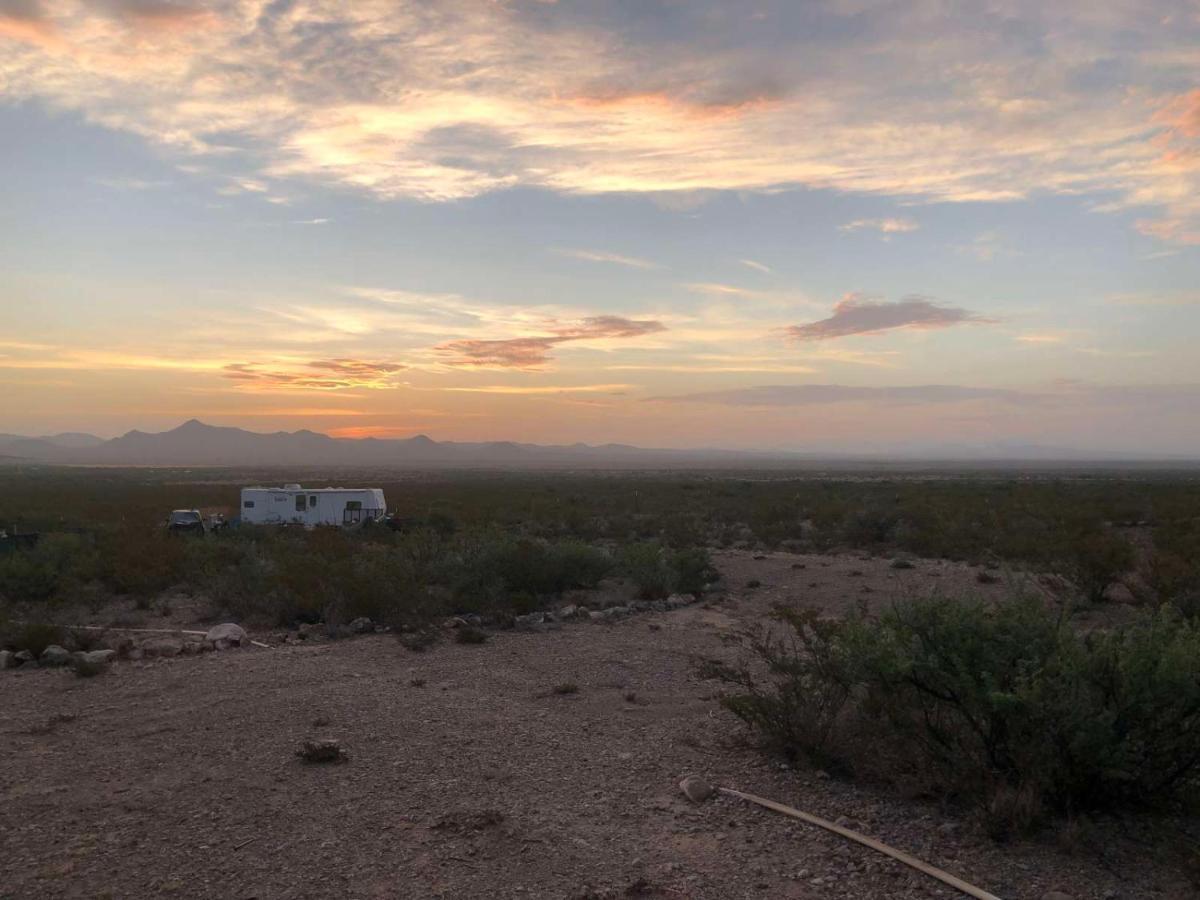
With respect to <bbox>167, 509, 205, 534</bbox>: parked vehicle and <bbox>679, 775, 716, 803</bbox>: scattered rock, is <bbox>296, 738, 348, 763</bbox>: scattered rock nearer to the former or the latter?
<bbox>679, 775, 716, 803</bbox>: scattered rock

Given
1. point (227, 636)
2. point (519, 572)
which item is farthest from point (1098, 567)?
point (227, 636)

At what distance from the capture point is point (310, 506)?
32156 mm

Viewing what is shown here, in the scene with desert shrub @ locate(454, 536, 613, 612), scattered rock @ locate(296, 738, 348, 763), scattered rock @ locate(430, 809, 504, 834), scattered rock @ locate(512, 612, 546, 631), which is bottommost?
scattered rock @ locate(512, 612, 546, 631)

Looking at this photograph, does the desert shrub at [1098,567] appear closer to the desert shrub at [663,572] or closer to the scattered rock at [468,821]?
the desert shrub at [663,572]

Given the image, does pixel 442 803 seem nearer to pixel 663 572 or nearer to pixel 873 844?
pixel 873 844

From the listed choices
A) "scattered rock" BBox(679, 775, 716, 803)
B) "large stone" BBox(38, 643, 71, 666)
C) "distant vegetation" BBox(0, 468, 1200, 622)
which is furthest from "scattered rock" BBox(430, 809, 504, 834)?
"distant vegetation" BBox(0, 468, 1200, 622)

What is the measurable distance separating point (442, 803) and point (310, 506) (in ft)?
88.6

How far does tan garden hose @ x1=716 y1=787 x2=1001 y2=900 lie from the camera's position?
529cm

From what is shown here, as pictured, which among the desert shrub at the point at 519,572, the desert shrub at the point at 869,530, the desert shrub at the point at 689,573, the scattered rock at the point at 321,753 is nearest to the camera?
the scattered rock at the point at 321,753

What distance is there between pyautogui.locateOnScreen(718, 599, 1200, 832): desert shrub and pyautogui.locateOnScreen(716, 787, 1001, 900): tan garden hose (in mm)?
783

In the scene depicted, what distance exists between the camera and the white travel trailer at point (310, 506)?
1232 inches

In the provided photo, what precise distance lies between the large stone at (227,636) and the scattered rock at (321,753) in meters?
5.56

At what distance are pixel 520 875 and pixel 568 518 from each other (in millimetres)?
31276

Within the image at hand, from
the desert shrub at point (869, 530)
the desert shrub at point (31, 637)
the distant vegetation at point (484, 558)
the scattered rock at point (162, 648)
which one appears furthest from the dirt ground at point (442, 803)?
the desert shrub at point (869, 530)
